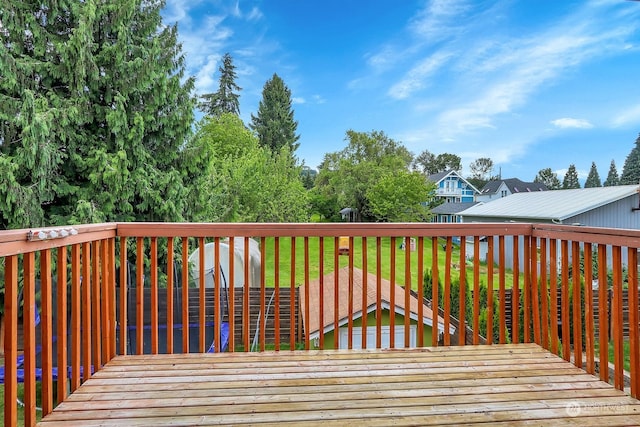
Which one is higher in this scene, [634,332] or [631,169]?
[631,169]

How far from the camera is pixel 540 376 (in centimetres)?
193

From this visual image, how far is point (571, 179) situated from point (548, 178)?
185 cm

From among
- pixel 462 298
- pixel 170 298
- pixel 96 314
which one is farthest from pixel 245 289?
pixel 462 298

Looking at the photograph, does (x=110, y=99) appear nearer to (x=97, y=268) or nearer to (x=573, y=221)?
(x=97, y=268)

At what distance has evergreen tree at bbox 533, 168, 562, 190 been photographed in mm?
28188

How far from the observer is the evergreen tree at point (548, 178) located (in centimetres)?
2819

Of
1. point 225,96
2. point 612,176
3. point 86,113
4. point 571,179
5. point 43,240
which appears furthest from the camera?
point 571,179

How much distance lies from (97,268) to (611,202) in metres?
13.8

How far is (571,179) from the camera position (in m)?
27.2

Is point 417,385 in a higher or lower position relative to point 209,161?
lower

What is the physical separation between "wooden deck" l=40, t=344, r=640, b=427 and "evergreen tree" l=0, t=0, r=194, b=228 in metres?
5.32

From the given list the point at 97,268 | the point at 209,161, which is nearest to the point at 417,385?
the point at 97,268

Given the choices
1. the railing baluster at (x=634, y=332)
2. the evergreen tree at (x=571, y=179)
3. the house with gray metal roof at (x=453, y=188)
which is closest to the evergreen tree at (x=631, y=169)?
the evergreen tree at (x=571, y=179)

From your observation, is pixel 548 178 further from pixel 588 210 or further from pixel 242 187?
pixel 242 187
